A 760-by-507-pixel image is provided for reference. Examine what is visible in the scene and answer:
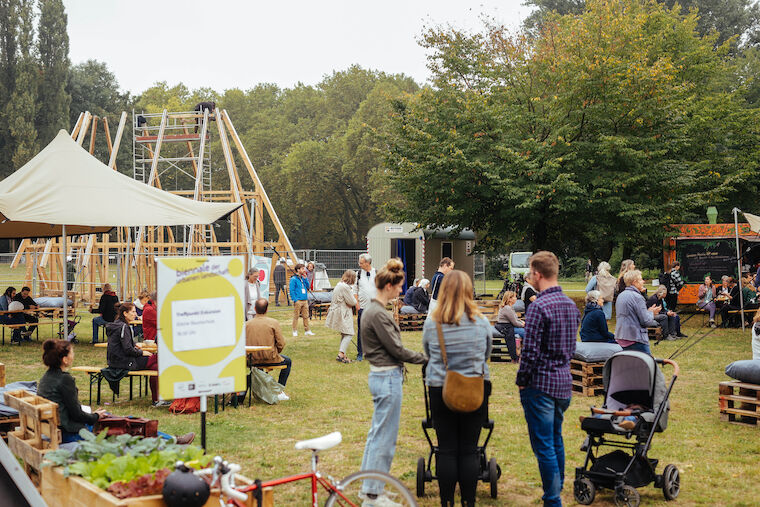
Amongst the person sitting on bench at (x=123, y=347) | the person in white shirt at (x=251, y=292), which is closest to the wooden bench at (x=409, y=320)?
the person in white shirt at (x=251, y=292)

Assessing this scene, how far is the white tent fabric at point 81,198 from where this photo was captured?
35.1ft

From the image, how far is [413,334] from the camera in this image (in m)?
18.5

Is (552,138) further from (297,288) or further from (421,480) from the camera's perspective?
(421,480)

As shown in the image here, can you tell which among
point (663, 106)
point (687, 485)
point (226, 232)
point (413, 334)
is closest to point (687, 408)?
point (687, 485)

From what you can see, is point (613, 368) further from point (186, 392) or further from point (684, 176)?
point (684, 176)

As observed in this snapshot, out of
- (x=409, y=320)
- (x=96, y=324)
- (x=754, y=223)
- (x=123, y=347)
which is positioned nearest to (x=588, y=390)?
(x=123, y=347)

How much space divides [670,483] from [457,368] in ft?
7.76

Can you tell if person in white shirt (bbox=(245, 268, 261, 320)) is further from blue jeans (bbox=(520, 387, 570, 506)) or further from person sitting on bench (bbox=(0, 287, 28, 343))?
blue jeans (bbox=(520, 387, 570, 506))

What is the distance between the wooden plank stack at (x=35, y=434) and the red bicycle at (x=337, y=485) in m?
1.82

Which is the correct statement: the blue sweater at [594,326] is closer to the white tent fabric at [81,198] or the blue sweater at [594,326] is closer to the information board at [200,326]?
the white tent fabric at [81,198]

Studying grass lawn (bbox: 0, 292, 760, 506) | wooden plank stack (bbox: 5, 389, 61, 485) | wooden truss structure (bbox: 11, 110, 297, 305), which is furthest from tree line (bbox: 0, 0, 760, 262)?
wooden plank stack (bbox: 5, 389, 61, 485)

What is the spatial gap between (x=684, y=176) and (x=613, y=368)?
17.9m

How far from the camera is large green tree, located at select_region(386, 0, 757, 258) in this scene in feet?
68.7

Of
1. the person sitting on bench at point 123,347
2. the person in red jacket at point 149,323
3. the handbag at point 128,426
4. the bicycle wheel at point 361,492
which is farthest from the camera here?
the person in red jacket at point 149,323
